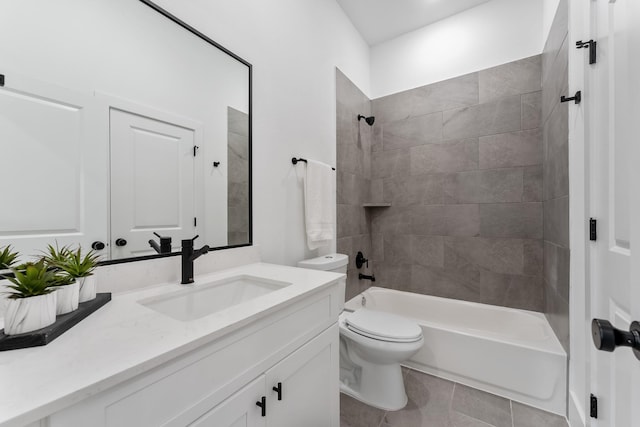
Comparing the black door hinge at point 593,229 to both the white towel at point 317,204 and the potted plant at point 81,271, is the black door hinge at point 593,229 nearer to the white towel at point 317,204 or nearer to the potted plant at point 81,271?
the white towel at point 317,204

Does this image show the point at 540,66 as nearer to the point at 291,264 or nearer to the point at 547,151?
the point at 547,151

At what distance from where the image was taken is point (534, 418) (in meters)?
1.48

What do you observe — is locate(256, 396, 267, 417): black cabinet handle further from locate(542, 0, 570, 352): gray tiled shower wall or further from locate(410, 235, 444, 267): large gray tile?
locate(410, 235, 444, 267): large gray tile

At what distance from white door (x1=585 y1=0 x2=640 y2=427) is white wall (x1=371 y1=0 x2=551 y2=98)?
4.34 feet

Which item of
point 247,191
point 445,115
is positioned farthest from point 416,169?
point 247,191

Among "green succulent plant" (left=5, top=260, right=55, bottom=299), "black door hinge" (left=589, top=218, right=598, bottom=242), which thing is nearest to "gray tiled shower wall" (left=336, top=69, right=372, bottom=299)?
"black door hinge" (left=589, top=218, right=598, bottom=242)

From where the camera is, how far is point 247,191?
1479 millimetres

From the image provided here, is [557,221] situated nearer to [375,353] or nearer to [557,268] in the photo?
[557,268]

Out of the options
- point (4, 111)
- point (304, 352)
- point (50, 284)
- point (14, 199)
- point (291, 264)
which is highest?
point (4, 111)

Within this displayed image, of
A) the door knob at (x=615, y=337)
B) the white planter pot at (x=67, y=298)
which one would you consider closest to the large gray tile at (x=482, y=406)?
the door knob at (x=615, y=337)

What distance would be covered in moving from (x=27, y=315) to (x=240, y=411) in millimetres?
541

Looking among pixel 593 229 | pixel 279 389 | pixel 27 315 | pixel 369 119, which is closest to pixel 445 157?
pixel 369 119

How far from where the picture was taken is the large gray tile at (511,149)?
2.09 m

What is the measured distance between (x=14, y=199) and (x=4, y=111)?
243mm
